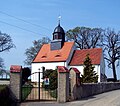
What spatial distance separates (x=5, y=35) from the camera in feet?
217

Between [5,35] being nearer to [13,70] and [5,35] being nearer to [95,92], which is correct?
[95,92]

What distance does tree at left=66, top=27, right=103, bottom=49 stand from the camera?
70256 millimetres

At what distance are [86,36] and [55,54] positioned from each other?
10941 millimetres

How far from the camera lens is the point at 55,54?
208ft

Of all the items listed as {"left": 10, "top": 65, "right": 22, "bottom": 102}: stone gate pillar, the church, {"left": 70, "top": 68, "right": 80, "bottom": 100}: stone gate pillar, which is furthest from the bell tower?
{"left": 10, "top": 65, "right": 22, "bottom": 102}: stone gate pillar

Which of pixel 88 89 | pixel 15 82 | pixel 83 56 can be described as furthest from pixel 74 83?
pixel 83 56

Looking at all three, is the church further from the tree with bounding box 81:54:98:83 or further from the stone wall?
the stone wall

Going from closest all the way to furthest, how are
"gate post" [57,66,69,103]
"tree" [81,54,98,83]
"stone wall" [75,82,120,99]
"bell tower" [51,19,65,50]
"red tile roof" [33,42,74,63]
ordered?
"gate post" [57,66,69,103] < "stone wall" [75,82,120,99] < "tree" [81,54,98,83] < "red tile roof" [33,42,74,63] < "bell tower" [51,19,65,50]

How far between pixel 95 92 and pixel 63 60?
29.4 metres

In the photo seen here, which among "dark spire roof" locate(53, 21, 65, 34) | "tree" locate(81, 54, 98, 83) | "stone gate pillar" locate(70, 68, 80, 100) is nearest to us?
"stone gate pillar" locate(70, 68, 80, 100)

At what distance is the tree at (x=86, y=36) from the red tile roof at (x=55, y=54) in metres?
7.00

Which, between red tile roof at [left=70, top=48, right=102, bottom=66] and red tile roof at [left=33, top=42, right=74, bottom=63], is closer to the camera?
red tile roof at [left=70, top=48, right=102, bottom=66]

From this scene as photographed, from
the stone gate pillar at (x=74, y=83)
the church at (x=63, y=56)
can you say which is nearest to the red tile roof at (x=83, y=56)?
the church at (x=63, y=56)

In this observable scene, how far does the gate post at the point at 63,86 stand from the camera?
2091cm
